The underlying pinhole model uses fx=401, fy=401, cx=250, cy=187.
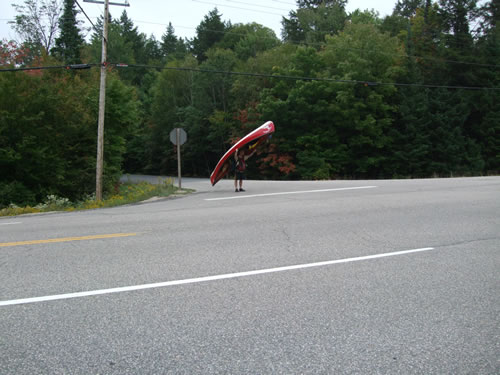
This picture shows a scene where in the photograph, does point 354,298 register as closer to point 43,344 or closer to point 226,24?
point 43,344

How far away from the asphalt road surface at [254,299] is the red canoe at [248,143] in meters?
7.21

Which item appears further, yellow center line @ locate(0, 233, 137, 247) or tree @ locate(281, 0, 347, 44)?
tree @ locate(281, 0, 347, 44)

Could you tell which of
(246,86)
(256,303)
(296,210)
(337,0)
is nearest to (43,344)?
(256,303)

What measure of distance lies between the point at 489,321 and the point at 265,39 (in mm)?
58382

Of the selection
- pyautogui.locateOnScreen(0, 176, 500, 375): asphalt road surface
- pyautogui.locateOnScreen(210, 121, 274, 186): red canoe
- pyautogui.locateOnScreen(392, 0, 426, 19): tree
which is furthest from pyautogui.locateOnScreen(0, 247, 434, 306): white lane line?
pyautogui.locateOnScreen(392, 0, 426, 19): tree

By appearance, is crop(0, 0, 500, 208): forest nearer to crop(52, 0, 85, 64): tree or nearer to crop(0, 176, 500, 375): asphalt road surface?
crop(52, 0, 85, 64): tree

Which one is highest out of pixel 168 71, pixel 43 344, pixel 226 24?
pixel 226 24

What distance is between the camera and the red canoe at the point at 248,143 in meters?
15.1

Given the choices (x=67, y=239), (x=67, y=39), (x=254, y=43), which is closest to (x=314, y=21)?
(x=254, y=43)

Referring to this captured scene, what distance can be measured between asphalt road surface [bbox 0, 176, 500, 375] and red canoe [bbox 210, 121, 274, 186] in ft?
23.7

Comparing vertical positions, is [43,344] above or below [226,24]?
below

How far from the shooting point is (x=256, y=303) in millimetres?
4105

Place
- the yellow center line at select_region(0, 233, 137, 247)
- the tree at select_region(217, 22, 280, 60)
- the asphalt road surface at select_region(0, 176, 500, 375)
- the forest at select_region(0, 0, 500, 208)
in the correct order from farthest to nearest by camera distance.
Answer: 1. the tree at select_region(217, 22, 280, 60)
2. the forest at select_region(0, 0, 500, 208)
3. the yellow center line at select_region(0, 233, 137, 247)
4. the asphalt road surface at select_region(0, 176, 500, 375)

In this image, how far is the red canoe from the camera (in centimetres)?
1507
